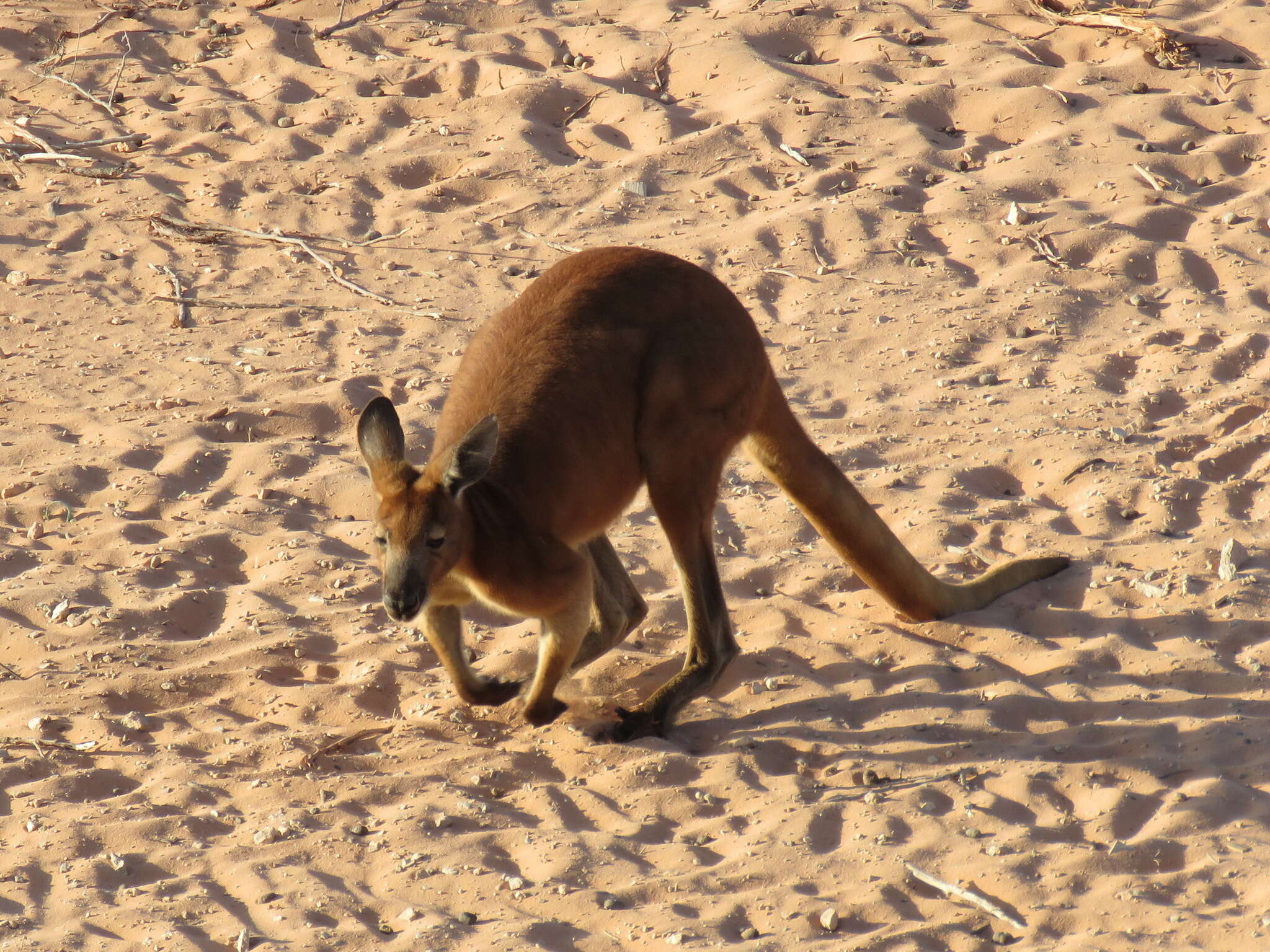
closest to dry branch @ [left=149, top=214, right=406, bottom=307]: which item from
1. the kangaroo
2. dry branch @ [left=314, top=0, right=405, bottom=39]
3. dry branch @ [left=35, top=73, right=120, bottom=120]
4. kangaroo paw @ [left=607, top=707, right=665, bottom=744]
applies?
dry branch @ [left=35, top=73, right=120, bottom=120]

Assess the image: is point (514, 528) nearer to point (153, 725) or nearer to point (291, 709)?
point (291, 709)

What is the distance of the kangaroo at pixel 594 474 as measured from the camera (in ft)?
13.6

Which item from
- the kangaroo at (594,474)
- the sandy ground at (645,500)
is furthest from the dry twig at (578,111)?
the kangaroo at (594,474)

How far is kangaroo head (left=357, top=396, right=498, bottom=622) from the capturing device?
12.8 feet

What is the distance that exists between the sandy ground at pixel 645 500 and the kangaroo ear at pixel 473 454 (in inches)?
37.3

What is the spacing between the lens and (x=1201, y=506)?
544 centimetres

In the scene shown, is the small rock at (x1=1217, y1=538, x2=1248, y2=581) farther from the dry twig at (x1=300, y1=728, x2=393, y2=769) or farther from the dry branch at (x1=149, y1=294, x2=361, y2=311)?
the dry branch at (x1=149, y1=294, x2=361, y2=311)

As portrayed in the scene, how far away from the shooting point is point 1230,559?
5.04m

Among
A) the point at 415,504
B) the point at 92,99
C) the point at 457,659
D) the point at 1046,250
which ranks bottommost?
the point at 457,659

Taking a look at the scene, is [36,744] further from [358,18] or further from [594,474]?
[358,18]

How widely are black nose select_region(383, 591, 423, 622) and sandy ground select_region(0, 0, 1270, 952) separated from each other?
0.61 metres

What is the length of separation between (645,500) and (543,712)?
179cm

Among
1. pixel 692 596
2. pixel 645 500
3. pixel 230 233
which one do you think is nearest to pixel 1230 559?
pixel 692 596

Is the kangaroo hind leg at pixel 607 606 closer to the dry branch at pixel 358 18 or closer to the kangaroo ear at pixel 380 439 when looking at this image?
the kangaroo ear at pixel 380 439
